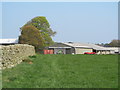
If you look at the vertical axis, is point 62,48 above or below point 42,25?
below

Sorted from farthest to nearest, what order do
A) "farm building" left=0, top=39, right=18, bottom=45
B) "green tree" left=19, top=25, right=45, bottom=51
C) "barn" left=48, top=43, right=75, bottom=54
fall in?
"barn" left=48, top=43, right=75, bottom=54
"farm building" left=0, top=39, right=18, bottom=45
"green tree" left=19, top=25, right=45, bottom=51

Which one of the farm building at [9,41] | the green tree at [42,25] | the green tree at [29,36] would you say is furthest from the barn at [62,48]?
the green tree at [29,36]

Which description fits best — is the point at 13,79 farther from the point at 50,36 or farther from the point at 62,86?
the point at 50,36

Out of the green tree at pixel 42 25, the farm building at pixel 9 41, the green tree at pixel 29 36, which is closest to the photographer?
the green tree at pixel 29 36

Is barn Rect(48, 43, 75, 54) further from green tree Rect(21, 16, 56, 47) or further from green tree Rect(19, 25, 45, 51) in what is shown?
green tree Rect(19, 25, 45, 51)

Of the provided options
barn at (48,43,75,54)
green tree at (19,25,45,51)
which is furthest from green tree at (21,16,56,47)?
green tree at (19,25,45,51)

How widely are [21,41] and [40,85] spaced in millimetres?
43140

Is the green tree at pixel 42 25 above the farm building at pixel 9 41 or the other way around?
above

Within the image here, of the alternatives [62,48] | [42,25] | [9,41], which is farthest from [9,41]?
[62,48]

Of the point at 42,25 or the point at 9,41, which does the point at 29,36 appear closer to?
the point at 42,25

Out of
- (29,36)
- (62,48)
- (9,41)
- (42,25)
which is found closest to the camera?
(29,36)

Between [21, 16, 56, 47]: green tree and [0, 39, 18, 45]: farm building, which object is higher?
[21, 16, 56, 47]: green tree

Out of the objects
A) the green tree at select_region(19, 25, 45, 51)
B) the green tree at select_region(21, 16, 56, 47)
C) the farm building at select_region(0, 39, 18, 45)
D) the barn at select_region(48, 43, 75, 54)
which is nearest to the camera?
the green tree at select_region(19, 25, 45, 51)

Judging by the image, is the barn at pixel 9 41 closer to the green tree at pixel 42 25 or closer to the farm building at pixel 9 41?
the farm building at pixel 9 41
